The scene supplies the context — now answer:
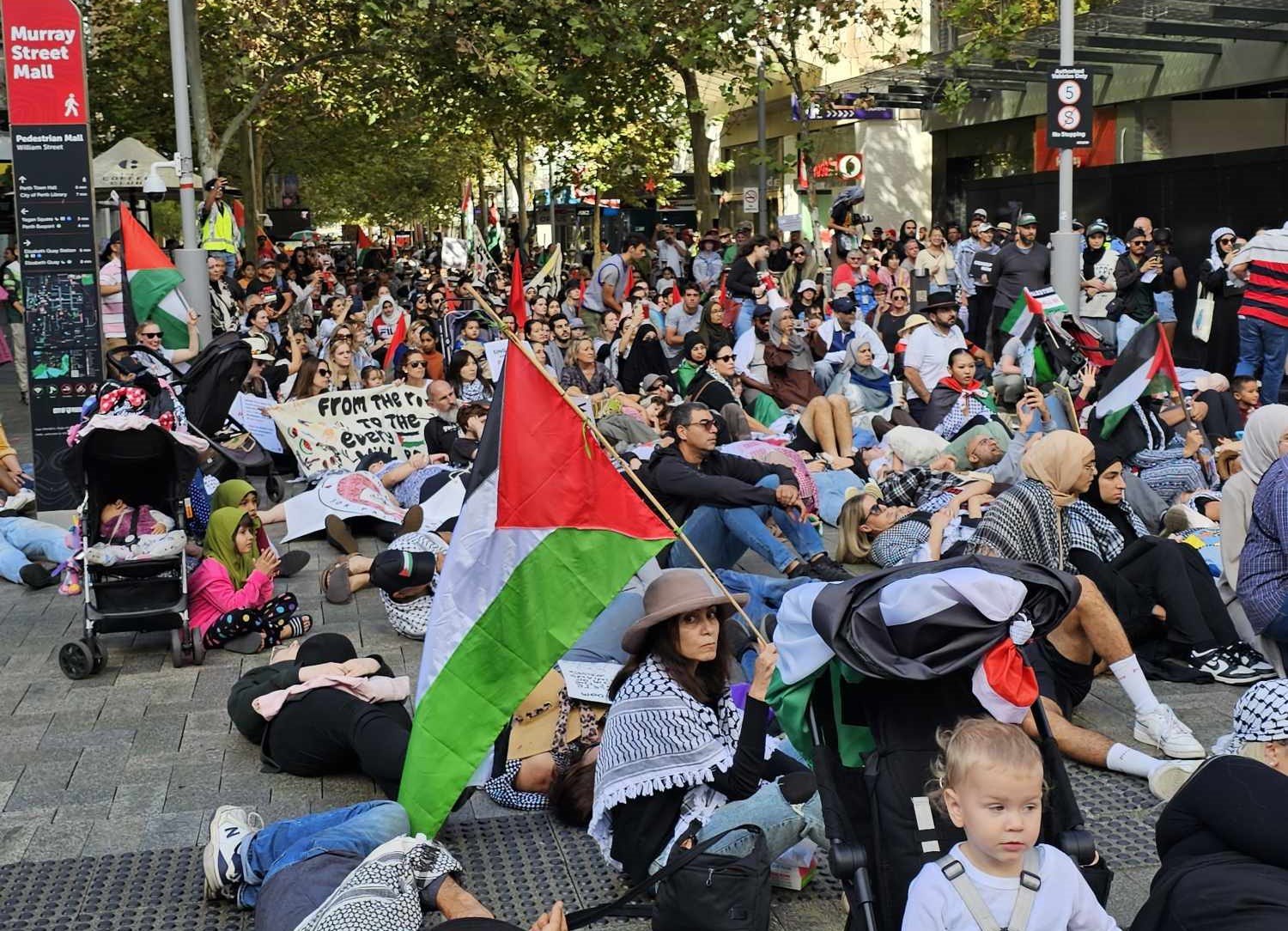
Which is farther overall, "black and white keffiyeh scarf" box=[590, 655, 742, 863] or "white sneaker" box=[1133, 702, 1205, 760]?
"white sneaker" box=[1133, 702, 1205, 760]

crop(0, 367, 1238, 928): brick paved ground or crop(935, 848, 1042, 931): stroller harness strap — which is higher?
crop(935, 848, 1042, 931): stroller harness strap

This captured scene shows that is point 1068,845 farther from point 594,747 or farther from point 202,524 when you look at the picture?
point 202,524

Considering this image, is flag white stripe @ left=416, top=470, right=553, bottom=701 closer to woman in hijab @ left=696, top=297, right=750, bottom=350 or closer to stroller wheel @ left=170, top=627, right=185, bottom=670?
stroller wheel @ left=170, top=627, right=185, bottom=670

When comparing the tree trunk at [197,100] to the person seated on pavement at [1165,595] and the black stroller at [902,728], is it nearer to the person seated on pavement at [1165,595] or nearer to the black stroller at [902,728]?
the person seated on pavement at [1165,595]

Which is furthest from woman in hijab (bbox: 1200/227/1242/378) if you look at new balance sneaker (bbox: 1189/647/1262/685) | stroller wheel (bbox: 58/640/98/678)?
stroller wheel (bbox: 58/640/98/678)

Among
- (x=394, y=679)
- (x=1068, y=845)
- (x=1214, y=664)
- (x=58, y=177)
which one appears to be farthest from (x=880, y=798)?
(x=58, y=177)

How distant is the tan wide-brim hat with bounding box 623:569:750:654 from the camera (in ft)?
17.0

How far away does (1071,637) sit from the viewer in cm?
680

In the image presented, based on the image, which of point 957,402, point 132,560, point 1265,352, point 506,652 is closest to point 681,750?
point 506,652

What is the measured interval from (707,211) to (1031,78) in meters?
6.36

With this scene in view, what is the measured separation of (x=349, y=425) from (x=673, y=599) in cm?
877

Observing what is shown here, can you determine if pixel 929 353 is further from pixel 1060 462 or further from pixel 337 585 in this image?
pixel 1060 462

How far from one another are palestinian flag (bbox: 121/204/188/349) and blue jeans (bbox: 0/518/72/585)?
10.6 feet

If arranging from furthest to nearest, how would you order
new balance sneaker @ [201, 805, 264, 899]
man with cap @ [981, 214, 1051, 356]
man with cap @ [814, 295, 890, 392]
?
man with cap @ [981, 214, 1051, 356] → man with cap @ [814, 295, 890, 392] → new balance sneaker @ [201, 805, 264, 899]
